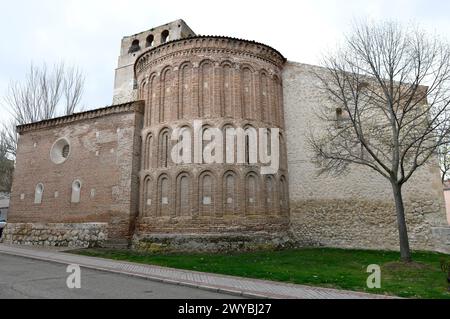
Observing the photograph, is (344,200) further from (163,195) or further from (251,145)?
(163,195)

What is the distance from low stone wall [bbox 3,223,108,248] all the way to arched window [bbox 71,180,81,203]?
51.8 inches

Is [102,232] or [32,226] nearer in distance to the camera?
[102,232]

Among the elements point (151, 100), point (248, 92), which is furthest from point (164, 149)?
point (248, 92)

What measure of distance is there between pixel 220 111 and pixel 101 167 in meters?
6.96

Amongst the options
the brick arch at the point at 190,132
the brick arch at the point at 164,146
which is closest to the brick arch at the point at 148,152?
the brick arch at the point at 164,146

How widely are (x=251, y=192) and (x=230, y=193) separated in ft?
3.32

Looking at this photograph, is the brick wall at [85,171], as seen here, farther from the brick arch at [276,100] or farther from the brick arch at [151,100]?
the brick arch at [276,100]

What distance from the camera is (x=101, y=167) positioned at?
17.2m

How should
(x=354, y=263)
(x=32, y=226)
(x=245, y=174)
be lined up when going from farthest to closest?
(x=32, y=226) → (x=245, y=174) → (x=354, y=263)

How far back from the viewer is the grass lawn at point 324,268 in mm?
7726

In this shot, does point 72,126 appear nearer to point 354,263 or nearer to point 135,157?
point 135,157

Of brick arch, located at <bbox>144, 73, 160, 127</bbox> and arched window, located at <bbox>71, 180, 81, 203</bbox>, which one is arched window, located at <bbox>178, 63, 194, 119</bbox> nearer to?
brick arch, located at <bbox>144, 73, 160, 127</bbox>

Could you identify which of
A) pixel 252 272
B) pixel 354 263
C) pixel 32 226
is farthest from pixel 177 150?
pixel 32 226

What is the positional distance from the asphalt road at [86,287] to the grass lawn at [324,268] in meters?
2.16
